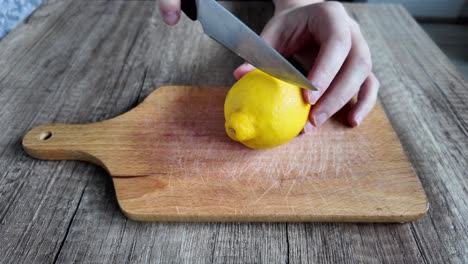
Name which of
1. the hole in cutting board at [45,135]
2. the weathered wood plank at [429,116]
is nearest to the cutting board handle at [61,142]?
the hole in cutting board at [45,135]

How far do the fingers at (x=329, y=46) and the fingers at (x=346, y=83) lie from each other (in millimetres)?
24

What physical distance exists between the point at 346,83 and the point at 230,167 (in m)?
0.34

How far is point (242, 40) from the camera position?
73 cm

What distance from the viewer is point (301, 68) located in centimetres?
102

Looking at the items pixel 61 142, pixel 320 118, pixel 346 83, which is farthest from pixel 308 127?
pixel 61 142

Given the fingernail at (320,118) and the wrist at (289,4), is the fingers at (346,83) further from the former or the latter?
the wrist at (289,4)

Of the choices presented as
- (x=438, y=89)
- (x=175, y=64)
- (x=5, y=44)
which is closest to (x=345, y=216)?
(x=438, y=89)

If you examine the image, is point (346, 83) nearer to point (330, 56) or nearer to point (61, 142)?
point (330, 56)

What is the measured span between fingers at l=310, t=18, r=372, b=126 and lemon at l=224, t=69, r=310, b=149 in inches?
3.3

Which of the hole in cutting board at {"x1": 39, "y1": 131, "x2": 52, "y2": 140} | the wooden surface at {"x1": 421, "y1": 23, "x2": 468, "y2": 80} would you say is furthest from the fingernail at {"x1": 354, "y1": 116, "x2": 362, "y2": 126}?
the wooden surface at {"x1": 421, "y1": 23, "x2": 468, "y2": 80}

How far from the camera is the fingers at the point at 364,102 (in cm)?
88

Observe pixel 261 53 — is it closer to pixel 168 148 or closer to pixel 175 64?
pixel 168 148

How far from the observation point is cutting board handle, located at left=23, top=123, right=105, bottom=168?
800 mm

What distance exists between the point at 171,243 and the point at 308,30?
636mm
